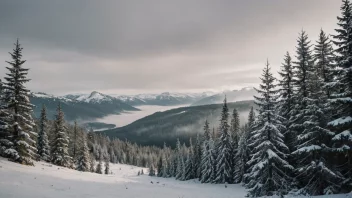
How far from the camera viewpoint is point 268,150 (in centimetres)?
2770

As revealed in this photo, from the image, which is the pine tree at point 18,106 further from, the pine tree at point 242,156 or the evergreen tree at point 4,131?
the pine tree at point 242,156

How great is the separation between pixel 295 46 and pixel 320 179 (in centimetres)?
1552

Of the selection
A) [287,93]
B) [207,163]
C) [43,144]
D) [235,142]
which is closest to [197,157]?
[207,163]

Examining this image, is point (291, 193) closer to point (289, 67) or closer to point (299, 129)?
point (299, 129)

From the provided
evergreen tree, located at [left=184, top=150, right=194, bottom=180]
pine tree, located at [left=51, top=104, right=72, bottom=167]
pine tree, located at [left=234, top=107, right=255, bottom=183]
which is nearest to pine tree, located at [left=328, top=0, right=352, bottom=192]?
pine tree, located at [left=234, top=107, right=255, bottom=183]

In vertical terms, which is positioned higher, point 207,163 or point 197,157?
point 207,163

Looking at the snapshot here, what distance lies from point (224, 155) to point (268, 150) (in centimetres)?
3031

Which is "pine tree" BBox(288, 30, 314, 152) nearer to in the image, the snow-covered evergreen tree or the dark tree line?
the dark tree line

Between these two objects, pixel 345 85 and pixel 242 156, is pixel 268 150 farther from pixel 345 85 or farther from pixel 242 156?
pixel 242 156

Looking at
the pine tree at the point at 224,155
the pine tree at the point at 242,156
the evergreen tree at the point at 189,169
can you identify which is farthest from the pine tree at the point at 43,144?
the pine tree at the point at 242,156

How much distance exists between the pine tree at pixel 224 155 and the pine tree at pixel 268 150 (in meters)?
27.8

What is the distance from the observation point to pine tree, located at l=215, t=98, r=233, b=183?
57.2m

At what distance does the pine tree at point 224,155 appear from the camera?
57188 mm

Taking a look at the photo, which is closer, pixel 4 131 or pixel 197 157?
pixel 4 131
